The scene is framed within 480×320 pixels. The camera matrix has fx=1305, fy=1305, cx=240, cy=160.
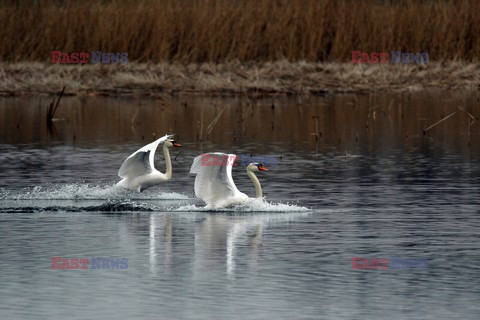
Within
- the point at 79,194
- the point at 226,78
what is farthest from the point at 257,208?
the point at 226,78

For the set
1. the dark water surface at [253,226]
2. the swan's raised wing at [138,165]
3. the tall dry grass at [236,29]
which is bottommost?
the dark water surface at [253,226]

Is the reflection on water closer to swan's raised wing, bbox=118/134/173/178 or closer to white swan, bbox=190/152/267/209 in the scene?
swan's raised wing, bbox=118/134/173/178

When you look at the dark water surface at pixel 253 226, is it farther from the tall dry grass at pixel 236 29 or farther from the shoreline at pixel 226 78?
the tall dry grass at pixel 236 29

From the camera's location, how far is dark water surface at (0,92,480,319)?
28.9ft

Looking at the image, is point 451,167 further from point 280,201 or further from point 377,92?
point 377,92

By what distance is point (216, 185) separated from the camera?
13.2 m

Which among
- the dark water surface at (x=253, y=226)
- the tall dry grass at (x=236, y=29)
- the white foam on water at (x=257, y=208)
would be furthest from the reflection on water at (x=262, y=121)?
the white foam on water at (x=257, y=208)

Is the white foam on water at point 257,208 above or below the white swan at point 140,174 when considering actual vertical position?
below

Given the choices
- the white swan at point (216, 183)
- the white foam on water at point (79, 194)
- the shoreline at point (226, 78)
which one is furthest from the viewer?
the shoreline at point (226, 78)

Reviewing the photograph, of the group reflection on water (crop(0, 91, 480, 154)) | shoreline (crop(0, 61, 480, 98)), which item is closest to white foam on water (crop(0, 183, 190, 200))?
reflection on water (crop(0, 91, 480, 154))

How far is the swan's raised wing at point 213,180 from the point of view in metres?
13.2

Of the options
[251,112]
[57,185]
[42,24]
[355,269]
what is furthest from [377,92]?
[355,269]

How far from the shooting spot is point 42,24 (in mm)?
31594

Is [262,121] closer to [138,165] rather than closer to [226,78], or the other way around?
[226,78]
